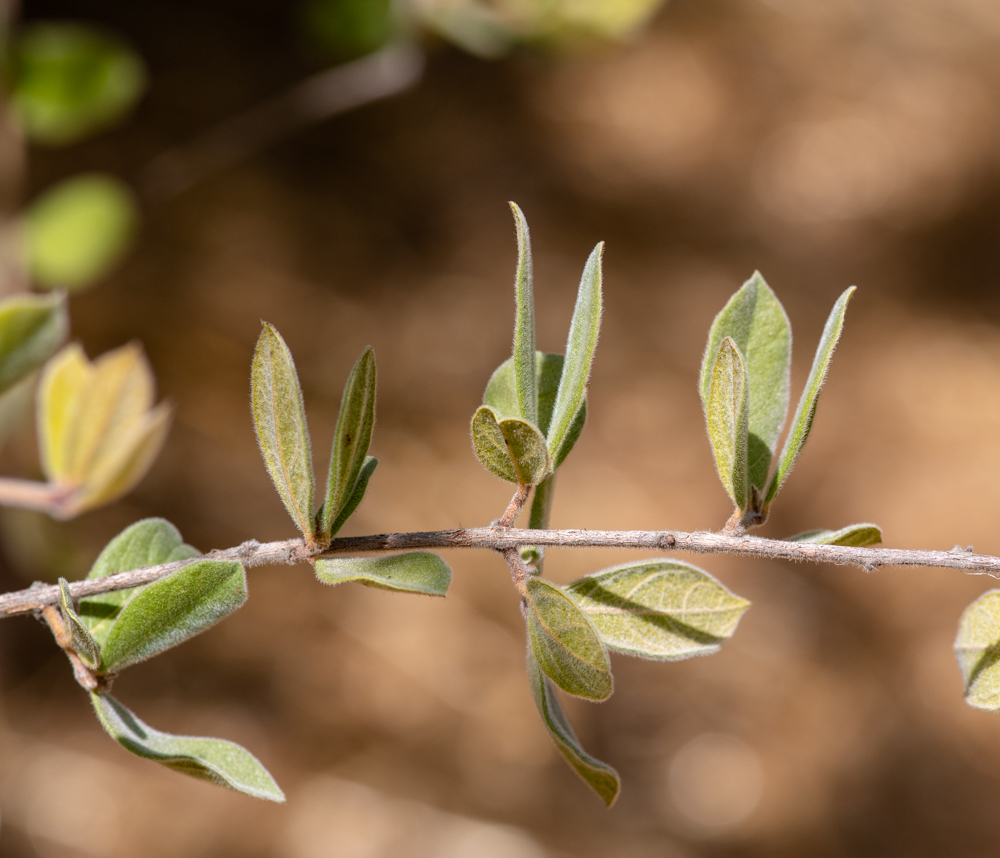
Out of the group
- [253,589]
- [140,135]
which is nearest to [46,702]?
[253,589]

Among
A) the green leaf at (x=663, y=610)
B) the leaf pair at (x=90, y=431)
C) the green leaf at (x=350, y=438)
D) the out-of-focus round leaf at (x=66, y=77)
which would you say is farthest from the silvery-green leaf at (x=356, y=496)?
the out-of-focus round leaf at (x=66, y=77)

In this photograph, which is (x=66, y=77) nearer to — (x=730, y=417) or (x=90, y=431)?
(x=90, y=431)

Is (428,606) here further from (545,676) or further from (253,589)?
(545,676)

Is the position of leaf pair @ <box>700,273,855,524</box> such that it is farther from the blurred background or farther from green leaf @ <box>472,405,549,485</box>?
the blurred background

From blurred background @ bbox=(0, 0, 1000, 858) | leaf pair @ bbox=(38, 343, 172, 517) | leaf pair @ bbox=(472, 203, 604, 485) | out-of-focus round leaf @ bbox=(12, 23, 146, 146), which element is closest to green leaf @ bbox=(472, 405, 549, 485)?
leaf pair @ bbox=(472, 203, 604, 485)

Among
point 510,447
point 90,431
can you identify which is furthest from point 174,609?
point 90,431

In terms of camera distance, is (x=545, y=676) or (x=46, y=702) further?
(x=46, y=702)
